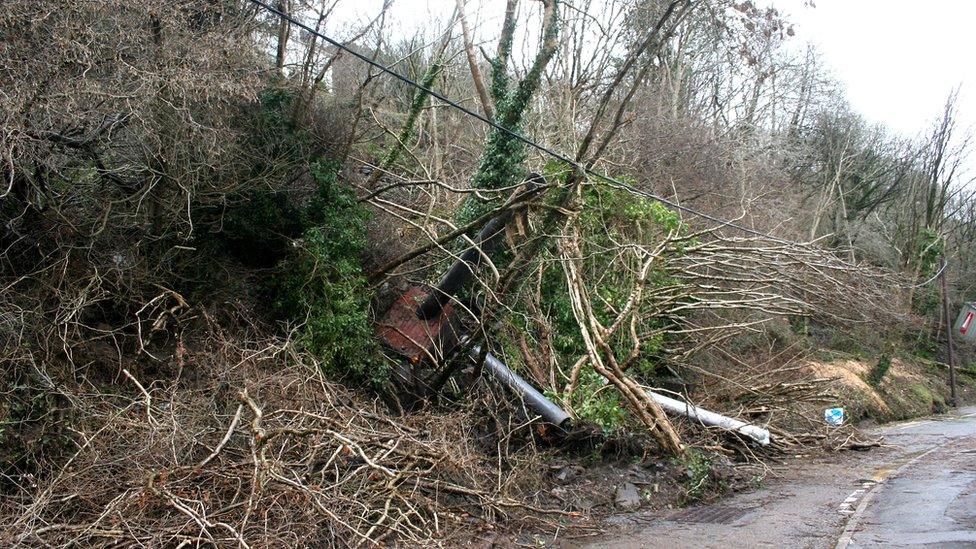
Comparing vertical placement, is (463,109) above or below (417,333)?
above

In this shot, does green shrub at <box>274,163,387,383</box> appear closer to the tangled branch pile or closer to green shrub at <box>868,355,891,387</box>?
the tangled branch pile

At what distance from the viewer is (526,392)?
32.9 feet

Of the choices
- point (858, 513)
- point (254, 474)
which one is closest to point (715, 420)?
point (858, 513)

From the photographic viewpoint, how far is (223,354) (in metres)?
8.45

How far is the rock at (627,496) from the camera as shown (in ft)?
29.1

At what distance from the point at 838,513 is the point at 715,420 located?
2.58m

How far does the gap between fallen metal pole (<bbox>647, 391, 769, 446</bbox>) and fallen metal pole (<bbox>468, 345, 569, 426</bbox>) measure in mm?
1905

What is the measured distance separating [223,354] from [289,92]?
4.61 meters

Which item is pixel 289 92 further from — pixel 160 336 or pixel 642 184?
pixel 642 184

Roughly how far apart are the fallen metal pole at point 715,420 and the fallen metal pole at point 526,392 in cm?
191

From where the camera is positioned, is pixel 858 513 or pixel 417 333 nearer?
pixel 858 513

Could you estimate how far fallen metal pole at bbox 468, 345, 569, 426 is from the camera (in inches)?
383

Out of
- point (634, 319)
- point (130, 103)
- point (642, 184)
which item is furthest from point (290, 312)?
point (642, 184)

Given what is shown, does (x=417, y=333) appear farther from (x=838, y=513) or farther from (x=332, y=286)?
(x=838, y=513)
